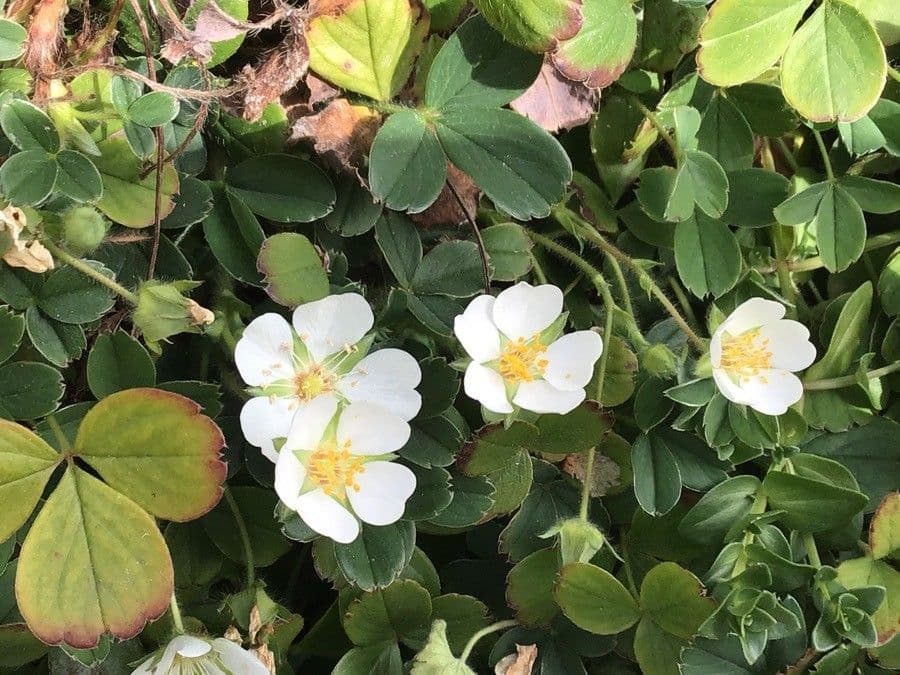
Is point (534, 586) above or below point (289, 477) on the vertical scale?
below

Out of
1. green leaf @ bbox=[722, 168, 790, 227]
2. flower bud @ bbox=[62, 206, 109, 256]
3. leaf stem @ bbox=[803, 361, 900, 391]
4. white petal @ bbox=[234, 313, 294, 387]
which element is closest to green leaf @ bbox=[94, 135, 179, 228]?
flower bud @ bbox=[62, 206, 109, 256]

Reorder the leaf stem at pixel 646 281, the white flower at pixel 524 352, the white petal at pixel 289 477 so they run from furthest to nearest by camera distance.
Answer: the leaf stem at pixel 646 281, the white flower at pixel 524 352, the white petal at pixel 289 477

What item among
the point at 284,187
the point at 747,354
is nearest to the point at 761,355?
the point at 747,354

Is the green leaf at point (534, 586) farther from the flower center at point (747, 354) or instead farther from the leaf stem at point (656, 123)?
the leaf stem at point (656, 123)

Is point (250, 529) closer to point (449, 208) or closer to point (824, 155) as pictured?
point (449, 208)

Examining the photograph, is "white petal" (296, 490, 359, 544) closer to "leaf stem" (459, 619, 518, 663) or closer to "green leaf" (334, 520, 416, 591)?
"green leaf" (334, 520, 416, 591)

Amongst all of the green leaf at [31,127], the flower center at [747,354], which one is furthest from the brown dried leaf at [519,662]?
the green leaf at [31,127]
